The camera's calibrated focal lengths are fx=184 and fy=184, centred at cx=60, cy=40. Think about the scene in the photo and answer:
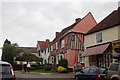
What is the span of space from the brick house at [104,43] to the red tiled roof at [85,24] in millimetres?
6097

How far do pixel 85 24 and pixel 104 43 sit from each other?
1060cm

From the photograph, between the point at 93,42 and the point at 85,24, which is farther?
the point at 85,24

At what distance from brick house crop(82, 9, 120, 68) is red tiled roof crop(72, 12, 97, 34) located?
20.0 feet

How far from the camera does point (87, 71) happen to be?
1392cm

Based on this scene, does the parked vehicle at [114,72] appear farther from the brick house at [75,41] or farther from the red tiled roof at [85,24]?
the red tiled roof at [85,24]

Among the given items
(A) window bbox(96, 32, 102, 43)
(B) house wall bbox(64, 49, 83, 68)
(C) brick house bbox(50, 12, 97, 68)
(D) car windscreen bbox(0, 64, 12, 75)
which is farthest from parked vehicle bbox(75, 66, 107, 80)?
(C) brick house bbox(50, 12, 97, 68)

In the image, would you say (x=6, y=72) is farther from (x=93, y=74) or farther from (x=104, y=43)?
(x=104, y=43)

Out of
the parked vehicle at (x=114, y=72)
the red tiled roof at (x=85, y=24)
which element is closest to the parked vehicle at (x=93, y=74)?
the parked vehicle at (x=114, y=72)

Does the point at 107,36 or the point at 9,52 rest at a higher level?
the point at 107,36

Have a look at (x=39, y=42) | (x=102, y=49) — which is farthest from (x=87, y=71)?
(x=39, y=42)

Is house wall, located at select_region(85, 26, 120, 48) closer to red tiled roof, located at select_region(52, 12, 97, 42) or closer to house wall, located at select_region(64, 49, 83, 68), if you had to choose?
house wall, located at select_region(64, 49, 83, 68)

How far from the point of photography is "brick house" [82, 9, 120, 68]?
1842 cm

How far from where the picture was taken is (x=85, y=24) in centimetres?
3008

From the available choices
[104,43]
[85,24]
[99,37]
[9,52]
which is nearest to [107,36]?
[104,43]
